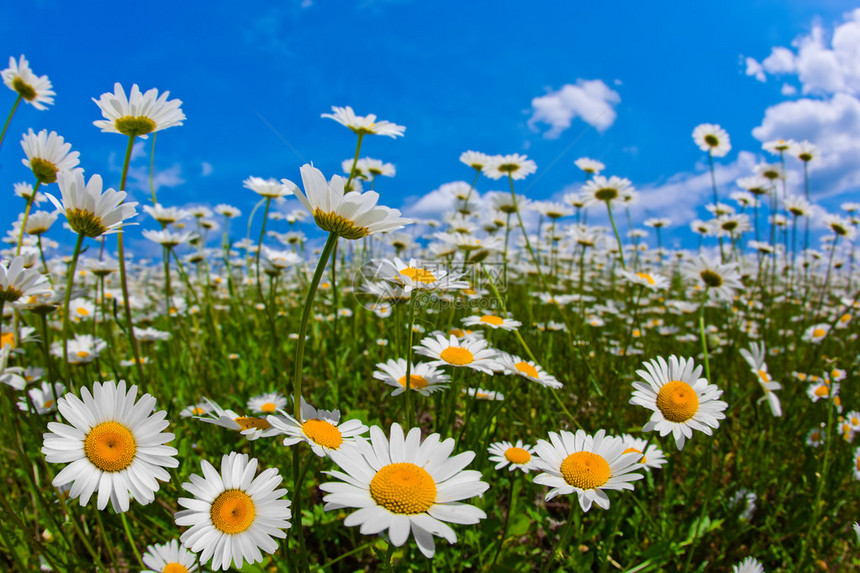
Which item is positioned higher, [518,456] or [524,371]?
[524,371]

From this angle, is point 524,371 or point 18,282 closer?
point 18,282

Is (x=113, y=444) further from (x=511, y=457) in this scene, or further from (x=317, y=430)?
(x=511, y=457)

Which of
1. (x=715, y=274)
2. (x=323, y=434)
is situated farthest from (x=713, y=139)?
(x=323, y=434)

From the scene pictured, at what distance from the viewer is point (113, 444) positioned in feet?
3.41

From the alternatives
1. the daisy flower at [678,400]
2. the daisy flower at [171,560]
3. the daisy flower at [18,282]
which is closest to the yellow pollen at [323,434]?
the daisy flower at [171,560]

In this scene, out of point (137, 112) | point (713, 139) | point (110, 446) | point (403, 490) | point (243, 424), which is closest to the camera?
point (403, 490)

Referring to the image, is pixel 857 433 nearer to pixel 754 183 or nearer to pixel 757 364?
pixel 757 364

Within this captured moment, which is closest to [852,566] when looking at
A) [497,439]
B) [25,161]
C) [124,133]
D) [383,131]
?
[497,439]

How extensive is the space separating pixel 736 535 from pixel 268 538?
2.22 meters

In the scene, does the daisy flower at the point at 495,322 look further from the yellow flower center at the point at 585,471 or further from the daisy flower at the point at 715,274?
the daisy flower at the point at 715,274

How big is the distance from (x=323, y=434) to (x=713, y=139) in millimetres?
4917

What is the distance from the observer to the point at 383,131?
2.42 meters

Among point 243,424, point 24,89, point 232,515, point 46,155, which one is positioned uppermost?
point 24,89

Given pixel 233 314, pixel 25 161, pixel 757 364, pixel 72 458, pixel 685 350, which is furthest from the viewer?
pixel 233 314
